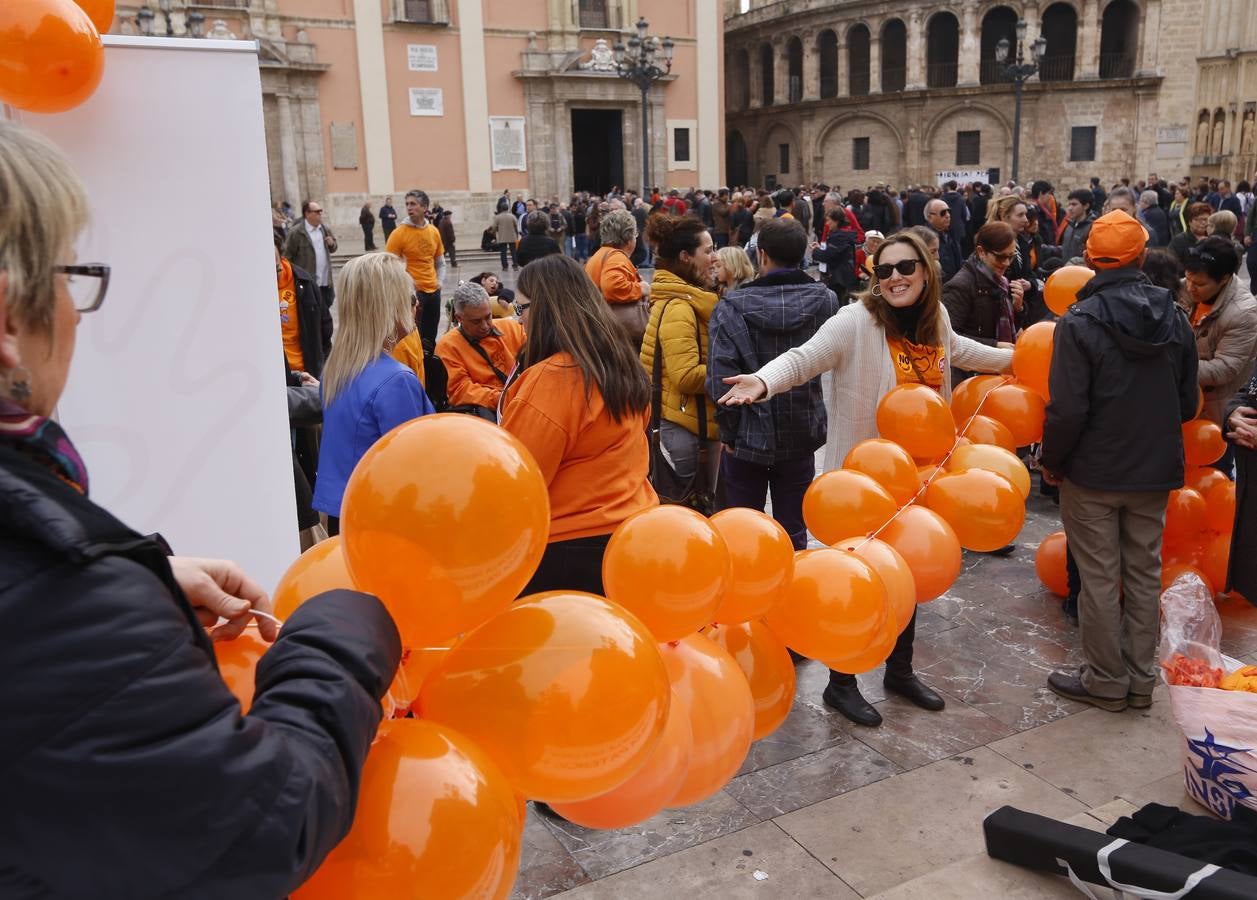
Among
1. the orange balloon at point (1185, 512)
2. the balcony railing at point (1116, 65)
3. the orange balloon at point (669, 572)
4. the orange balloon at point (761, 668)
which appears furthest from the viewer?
the balcony railing at point (1116, 65)

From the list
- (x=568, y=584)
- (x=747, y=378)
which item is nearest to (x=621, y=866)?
(x=568, y=584)

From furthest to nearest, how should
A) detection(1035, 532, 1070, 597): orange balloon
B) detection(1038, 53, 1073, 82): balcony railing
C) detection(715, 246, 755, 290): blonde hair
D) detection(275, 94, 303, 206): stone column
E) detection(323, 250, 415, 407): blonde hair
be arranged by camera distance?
detection(1038, 53, 1073, 82): balcony railing < detection(275, 94, 303, 206): stone column < detection(715, 246, 755, 290): blonde hair < detection(1035, 532, 1070, 597): orange balloon < detection(323, 250, 415, 407): blonde hair

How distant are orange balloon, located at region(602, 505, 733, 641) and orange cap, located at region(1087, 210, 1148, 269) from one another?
2.25 metres

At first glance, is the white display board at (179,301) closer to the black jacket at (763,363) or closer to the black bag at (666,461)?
the black jacket at (763,363)

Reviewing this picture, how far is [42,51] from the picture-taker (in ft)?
8.11

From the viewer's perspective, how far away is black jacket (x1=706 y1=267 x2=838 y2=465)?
4.01 metres

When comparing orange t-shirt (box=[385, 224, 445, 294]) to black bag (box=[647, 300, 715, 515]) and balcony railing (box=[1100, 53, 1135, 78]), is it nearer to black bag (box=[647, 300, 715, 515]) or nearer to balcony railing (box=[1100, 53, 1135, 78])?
black bag (box=[647, 300, 715, 515])

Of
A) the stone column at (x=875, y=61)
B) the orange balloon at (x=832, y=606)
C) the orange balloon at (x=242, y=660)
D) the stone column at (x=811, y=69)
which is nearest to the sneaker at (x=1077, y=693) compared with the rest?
the orange balloon at (x=832, y=606)

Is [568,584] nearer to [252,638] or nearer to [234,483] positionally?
[234,483]

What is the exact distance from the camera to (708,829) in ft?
10.1

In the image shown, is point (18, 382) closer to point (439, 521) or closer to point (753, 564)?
point (439, 521)

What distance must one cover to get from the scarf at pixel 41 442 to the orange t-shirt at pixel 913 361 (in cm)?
310

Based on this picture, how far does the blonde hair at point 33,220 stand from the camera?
3.33ft

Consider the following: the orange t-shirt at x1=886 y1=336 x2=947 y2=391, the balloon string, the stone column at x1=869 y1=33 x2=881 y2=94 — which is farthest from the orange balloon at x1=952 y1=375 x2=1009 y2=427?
the stone column at x1=869 y1=33 x2=881 y2=94
